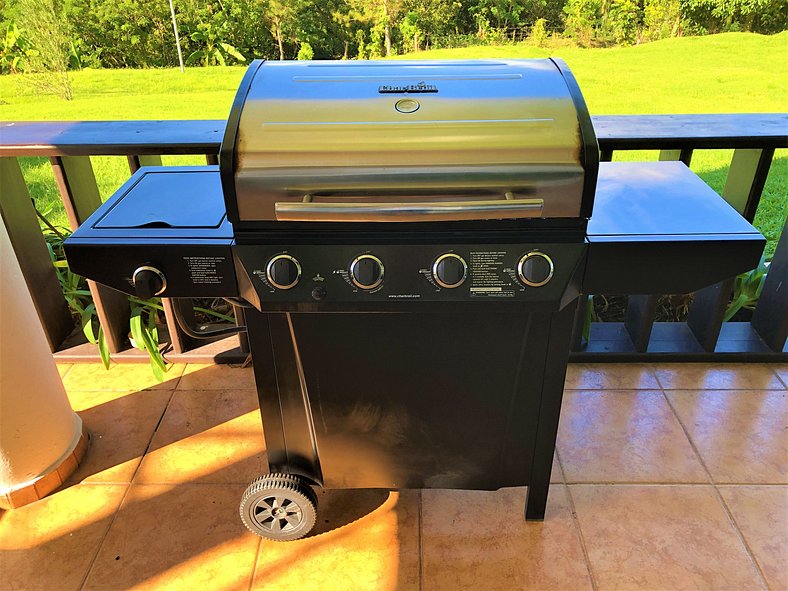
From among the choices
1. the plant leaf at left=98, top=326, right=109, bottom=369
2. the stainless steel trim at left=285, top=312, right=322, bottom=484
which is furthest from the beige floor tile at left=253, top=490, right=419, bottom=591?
the plant leaf at left=98, top=326, right=109, bottom=369

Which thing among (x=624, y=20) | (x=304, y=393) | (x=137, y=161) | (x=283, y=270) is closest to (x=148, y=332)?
(x=137, y=161)

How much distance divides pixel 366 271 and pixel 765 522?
139 cm

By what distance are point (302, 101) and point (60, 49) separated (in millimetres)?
6949

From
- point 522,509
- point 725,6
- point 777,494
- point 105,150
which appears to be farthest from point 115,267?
point 725,6

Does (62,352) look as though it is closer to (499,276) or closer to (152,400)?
(152,400)

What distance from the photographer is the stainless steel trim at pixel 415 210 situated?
1.05m

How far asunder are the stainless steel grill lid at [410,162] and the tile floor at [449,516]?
978 millimetres

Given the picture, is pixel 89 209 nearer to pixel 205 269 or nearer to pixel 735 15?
pixel 205 269

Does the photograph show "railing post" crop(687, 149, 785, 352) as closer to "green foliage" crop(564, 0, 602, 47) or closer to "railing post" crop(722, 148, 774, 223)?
"railing post" crop(722, 148, 774, 223)

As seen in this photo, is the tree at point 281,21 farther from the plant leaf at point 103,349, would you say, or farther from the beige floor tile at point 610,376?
the beige floor tile at point 610,376

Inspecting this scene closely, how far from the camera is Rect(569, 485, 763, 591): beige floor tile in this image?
4.93ft

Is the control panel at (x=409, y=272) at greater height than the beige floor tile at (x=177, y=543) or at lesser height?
greater

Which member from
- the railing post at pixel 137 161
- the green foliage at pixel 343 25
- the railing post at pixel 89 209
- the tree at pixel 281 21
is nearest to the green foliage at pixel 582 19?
the green foliage at pixel 343 25

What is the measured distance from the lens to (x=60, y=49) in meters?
6.59
